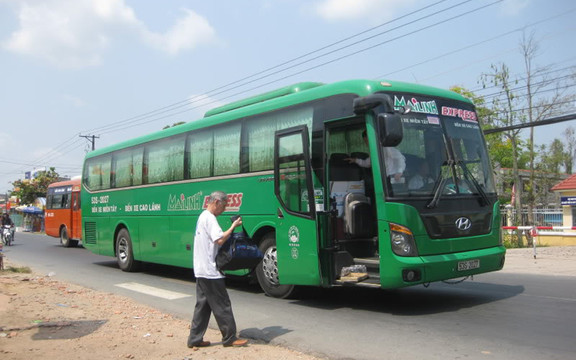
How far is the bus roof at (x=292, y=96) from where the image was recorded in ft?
24.9

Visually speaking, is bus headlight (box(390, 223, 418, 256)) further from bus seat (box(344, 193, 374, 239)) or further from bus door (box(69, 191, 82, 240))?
bus door (box(69, 191, 82, 240))

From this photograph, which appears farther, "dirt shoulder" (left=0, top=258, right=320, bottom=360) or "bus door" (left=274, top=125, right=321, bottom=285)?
"bus door" (left=274, top=125, right=321, bottom=285)

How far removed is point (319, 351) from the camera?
18.4ft

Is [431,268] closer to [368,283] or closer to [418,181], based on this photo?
[368,283]

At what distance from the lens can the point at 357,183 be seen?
862cm

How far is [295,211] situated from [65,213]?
21.5 metres

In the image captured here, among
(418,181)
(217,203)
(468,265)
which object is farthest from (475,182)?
Result: (217,203)

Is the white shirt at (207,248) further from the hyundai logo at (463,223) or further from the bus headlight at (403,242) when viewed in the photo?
the hyundai logo at (463,223)

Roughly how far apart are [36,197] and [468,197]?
60.7m

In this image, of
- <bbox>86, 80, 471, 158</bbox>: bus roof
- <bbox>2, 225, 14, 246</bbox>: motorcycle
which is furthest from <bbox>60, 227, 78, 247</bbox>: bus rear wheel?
<bbox>86, 80, 471, 158</bbox>: bus roof

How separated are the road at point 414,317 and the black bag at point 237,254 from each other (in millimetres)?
1037

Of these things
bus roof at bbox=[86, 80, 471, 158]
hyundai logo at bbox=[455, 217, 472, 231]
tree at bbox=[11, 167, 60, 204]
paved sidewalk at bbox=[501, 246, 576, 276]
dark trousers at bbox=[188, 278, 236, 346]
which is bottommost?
paved sidewalk at bbox=[501, 246, 576, 276]

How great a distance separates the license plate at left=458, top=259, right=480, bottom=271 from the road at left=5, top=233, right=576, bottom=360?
24.6 inches

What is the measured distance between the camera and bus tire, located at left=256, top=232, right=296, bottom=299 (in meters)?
8.81
